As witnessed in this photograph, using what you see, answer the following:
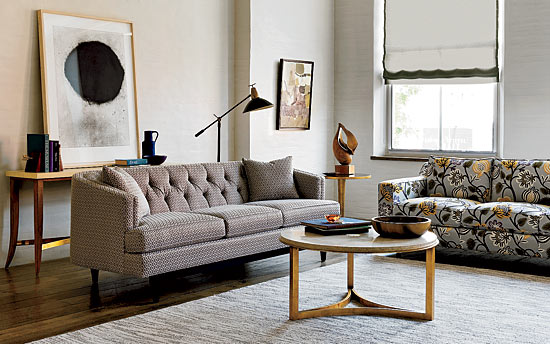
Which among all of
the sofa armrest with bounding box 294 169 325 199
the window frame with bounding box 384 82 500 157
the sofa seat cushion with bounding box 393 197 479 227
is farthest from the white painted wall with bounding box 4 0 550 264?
the sofa seat cushion with bounding box 393 197 479 227

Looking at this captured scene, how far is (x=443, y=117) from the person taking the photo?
7.51 metres

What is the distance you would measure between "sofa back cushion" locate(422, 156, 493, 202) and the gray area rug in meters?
1.01

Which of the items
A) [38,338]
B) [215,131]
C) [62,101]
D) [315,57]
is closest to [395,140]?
[315,57]

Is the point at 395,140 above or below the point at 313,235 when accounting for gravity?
above

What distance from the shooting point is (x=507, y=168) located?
5578mm

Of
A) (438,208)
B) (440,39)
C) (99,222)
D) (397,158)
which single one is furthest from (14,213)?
(440,39)

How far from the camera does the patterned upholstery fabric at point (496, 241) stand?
4805mm

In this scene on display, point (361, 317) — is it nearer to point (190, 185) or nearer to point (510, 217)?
point (510, 217)

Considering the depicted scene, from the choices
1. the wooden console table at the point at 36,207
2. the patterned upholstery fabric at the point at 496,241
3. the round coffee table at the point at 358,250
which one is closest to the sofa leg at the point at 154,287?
the round coffee table at the point at 358,250

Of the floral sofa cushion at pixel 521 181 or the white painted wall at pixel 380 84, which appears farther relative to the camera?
the white painted wall at pixel 380 84

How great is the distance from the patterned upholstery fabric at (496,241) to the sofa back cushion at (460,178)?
0.60m

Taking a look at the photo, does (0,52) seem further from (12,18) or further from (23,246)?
(23,246)

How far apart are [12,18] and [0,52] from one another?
29cm

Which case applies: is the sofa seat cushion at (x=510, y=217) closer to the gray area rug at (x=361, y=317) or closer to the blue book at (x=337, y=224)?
the gray area rug at (x=361, y=317)
